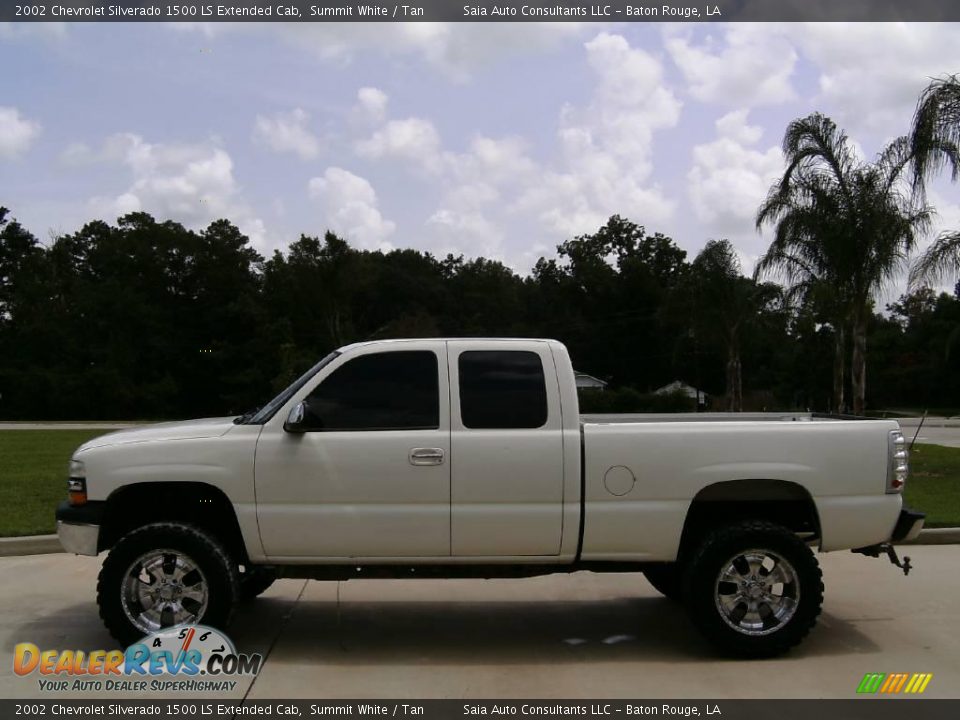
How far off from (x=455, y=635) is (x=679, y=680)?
5.47 ft

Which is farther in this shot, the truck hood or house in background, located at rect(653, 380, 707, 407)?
house in background, located at rect(653, 380, 707, 407)

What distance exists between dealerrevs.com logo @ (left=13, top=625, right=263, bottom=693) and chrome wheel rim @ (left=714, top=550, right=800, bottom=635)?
9.73 feet

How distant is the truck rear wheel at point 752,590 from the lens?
593 centimetres

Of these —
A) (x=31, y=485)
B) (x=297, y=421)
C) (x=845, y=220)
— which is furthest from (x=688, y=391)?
(x=297, y=421)

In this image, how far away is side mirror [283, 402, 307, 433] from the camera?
5.83m

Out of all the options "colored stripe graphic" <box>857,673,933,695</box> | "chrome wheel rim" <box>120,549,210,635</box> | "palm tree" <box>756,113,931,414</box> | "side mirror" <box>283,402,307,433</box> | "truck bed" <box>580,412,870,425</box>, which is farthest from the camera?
"palm tree" <box>756,113,931,414</box>

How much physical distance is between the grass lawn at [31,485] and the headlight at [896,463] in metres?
7.77

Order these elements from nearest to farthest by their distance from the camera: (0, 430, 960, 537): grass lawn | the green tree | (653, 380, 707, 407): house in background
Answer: (0, 430, 960, 537): grass lawn → the green tree → (653, 380, 707, 407): house in background

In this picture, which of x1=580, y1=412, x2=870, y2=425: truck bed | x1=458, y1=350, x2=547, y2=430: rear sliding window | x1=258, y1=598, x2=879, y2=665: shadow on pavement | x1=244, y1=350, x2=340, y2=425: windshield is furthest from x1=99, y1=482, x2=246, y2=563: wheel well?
x1=580, y1=412, x2=870, y2=425: truck bed

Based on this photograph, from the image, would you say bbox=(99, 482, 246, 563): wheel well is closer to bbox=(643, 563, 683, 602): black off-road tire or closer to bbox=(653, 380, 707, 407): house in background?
bbox=(643, 563, 683, 602): black off-road tire

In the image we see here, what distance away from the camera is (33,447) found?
73.7 feet

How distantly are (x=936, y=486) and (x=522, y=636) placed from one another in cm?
926

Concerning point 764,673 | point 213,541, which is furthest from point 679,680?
point 213,541
